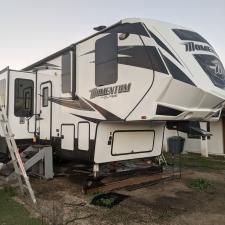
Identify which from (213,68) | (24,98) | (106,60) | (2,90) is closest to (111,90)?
(106,60)

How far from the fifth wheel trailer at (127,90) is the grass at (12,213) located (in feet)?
5.57

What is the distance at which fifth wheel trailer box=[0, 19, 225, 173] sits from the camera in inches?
230

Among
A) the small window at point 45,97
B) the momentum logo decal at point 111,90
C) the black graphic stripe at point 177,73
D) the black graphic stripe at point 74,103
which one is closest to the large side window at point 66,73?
the black graphic stripe at point 74,103

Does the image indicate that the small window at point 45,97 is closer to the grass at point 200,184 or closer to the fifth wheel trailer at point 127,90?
the fifth wheel trailer at point 127,90

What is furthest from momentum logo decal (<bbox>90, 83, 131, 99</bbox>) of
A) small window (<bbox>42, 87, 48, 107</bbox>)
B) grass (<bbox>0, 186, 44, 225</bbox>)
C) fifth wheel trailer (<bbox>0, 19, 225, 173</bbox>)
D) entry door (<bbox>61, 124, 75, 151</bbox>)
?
grass (<bbox>0, 186, 44, 225</bbox>)

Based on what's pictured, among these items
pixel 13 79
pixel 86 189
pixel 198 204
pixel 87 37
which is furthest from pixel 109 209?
pixel 13 79

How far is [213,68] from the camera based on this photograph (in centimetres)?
641

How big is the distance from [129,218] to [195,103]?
2.35m

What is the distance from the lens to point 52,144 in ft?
27.9

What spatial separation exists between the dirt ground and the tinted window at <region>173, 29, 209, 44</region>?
3.19 meters

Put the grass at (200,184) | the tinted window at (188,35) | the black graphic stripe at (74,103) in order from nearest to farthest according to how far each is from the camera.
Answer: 1. the tinted window at (188,35)
2. the black graphic stripe at (74,103)
3. the grass at (200,184)

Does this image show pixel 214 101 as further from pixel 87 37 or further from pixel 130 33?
pixel 87 37

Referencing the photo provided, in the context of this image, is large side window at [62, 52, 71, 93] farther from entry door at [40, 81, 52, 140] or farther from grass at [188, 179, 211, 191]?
grass at [188, 179, 211, 191]

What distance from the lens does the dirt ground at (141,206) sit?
5340 millimetres
